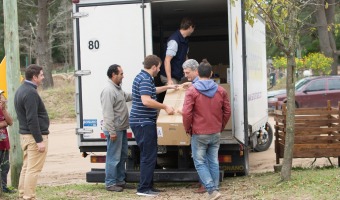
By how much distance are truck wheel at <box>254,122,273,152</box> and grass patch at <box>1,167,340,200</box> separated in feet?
12.6

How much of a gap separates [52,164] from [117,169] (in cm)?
544

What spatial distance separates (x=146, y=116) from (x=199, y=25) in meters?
6.03

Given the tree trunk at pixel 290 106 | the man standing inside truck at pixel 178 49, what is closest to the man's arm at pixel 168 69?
the man standing inside truck at pixel 178 49

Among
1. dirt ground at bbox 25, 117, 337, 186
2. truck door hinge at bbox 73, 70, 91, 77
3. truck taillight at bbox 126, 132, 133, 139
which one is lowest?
dirt ground at bbox 25, 117, 337, 186

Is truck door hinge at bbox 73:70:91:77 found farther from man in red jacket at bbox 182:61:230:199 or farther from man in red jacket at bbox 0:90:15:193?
man in red jacket at bbox 182:61:230:199

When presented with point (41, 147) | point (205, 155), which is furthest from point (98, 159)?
point (205, 155)

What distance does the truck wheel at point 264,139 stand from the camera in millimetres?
13980

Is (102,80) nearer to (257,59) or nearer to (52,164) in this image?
(257,59)

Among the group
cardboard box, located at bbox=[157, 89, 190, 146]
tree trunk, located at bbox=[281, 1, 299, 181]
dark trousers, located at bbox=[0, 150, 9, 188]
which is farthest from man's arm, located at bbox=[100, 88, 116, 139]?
tree trunk, located at bbox=[281, 1, 299, 181]

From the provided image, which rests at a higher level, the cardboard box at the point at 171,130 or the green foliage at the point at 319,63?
the green foliage at the point at 319,63

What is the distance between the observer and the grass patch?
792cm

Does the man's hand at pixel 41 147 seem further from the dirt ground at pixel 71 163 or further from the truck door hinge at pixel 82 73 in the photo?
the dirt ground at pixel 71 163

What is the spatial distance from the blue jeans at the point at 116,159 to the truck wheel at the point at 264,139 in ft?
17.5

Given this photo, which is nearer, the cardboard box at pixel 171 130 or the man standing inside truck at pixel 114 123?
the cardboard box at pixel 171 130
